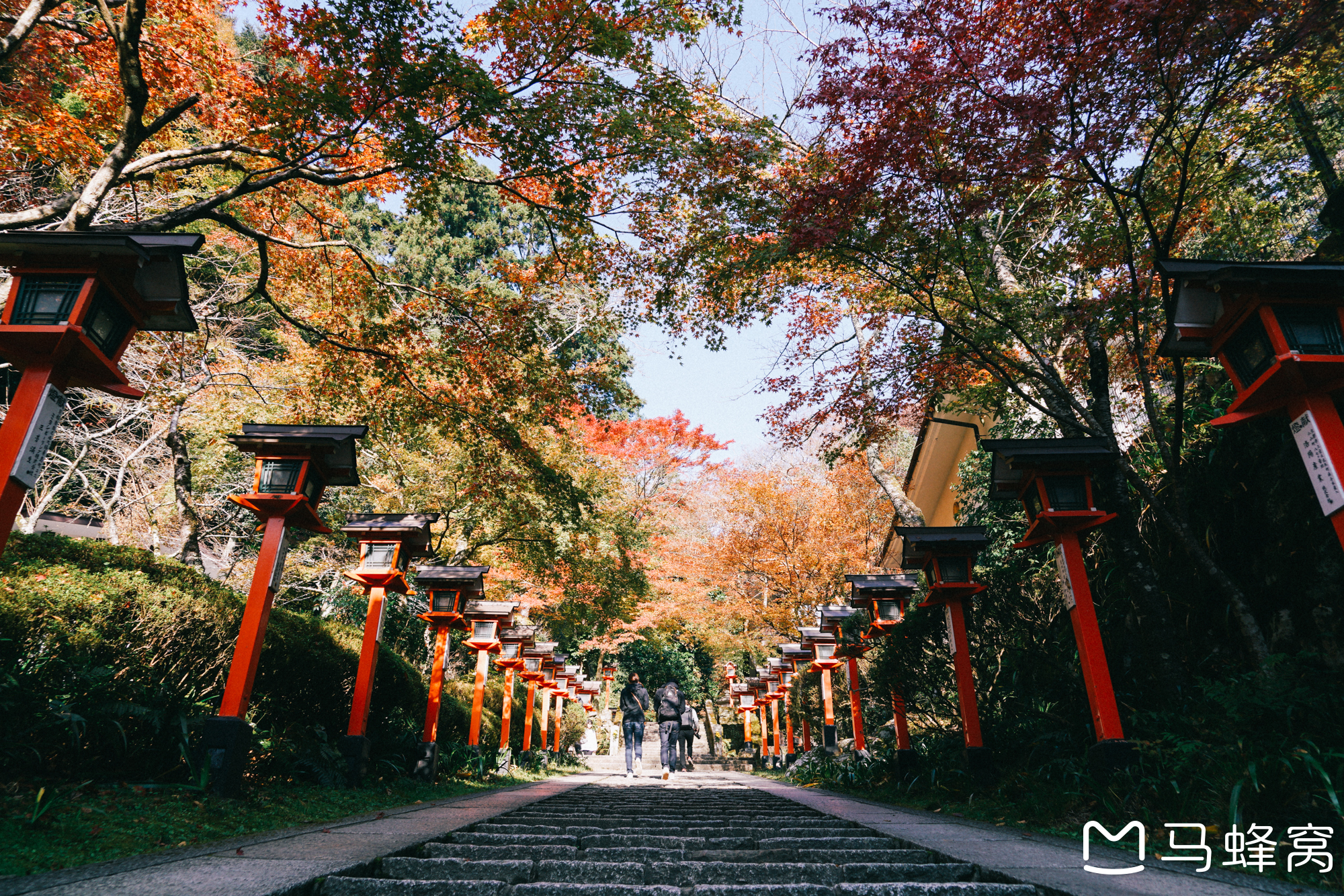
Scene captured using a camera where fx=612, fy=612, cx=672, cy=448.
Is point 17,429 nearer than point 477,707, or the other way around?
point 17,429

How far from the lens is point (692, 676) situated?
27.9m

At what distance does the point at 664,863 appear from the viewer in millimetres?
2777

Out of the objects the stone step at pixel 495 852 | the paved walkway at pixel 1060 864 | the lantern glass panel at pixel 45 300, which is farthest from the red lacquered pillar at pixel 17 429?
the paved walkway at pixel 1060 864

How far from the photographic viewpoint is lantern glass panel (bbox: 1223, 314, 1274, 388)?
3.96 metres

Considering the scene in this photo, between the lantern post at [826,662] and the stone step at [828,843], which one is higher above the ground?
the lantern post at [826,662]

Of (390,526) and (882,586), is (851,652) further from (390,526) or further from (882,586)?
(390,526)

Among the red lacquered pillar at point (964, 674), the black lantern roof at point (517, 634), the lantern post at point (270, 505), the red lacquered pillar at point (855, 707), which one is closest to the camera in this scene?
the lantern post at point (270, 505)

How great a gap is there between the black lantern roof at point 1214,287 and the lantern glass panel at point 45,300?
24.3 ft

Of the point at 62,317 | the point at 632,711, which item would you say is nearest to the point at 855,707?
the point at 632,711

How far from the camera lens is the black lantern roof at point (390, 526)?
8.12m

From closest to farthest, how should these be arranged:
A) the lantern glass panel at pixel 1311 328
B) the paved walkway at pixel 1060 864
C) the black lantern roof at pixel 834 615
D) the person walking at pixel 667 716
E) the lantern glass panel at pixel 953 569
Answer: the paved walkway at pixel 1060 864, the lantern glass panel at pixel 1311 328, the lantern glass panel at pixel 953 569, the black lantern roof at pixel 834 615, the person walking at pixel 667 716

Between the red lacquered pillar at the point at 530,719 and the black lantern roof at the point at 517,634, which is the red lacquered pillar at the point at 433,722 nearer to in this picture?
the black lantern roof at the point at 517,634

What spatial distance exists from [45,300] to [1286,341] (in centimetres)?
800

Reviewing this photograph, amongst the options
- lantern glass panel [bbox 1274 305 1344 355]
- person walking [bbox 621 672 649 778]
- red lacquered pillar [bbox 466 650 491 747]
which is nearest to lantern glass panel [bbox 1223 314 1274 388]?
lantern glass panel [bbox 1274 305 1344 355]
